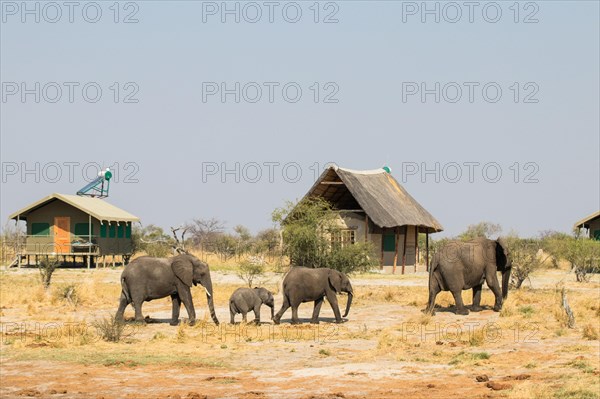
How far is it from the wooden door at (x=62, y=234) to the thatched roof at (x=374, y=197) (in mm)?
13616

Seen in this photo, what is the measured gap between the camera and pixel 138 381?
52.3ft

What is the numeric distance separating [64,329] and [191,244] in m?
67.4

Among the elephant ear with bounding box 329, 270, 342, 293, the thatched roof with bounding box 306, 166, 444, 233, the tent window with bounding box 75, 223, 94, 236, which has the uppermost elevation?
the thatched roof with bounding box 306, 166, 444, 233

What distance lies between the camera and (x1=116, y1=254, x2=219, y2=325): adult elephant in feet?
75.5

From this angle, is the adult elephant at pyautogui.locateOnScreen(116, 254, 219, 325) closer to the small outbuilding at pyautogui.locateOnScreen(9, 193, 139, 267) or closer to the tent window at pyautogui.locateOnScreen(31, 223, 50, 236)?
the small outbuilding at pyautogui.locateOnScreen(9, 193, 139, 267)

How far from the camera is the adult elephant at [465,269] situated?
2531 cm

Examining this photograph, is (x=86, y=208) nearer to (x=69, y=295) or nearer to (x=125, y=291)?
(x=69, y=295)

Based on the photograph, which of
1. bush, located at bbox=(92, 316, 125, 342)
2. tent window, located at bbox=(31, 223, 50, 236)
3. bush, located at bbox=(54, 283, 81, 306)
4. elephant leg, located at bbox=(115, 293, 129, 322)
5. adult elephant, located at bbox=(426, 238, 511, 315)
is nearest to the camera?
bush, located at bbox=(92, 316, 125, 342)

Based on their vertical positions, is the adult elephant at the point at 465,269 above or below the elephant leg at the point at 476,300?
above

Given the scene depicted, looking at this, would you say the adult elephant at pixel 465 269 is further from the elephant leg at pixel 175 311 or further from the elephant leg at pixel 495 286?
the elephant leg at pixel 175 311

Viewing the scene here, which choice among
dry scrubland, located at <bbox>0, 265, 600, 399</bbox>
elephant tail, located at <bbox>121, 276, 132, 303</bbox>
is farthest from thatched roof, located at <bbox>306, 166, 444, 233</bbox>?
elephant tail, located at <bbox>121, 276, 132, 303</bbox>

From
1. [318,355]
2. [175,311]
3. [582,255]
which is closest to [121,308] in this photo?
[175,311]

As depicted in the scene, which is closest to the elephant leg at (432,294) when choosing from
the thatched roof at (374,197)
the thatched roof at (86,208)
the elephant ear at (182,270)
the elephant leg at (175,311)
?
the elephant ear at (182,270)

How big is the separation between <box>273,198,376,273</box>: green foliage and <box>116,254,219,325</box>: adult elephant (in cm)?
1182
